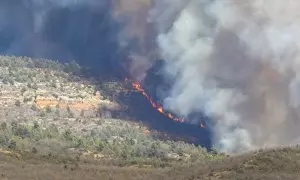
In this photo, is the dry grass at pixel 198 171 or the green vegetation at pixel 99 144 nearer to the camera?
the dry grass at pixel 198 171

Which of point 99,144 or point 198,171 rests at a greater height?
point 99,144

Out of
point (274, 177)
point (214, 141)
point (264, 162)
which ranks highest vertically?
point (214, 141)

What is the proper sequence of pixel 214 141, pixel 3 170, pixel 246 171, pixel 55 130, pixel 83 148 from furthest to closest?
pixel 214 141, pixel 55 130, pixel 83 148, pixel 3 170, pixel 246 171

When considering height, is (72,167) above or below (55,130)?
below

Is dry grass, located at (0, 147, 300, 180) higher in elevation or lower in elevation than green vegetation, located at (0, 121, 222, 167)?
lower

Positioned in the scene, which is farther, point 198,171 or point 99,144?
point 99,144

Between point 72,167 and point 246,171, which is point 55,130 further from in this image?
point 246,171

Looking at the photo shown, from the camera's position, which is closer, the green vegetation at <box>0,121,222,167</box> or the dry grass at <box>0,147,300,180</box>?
the dry grass at <box>0,147,300,180</box>

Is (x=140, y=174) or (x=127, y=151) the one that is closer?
(x=140, y=174)

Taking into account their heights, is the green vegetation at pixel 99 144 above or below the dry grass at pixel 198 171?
above

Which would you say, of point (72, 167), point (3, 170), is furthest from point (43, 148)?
point (3, 170)

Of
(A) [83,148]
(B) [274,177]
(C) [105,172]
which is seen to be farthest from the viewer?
(A) [83,148]
